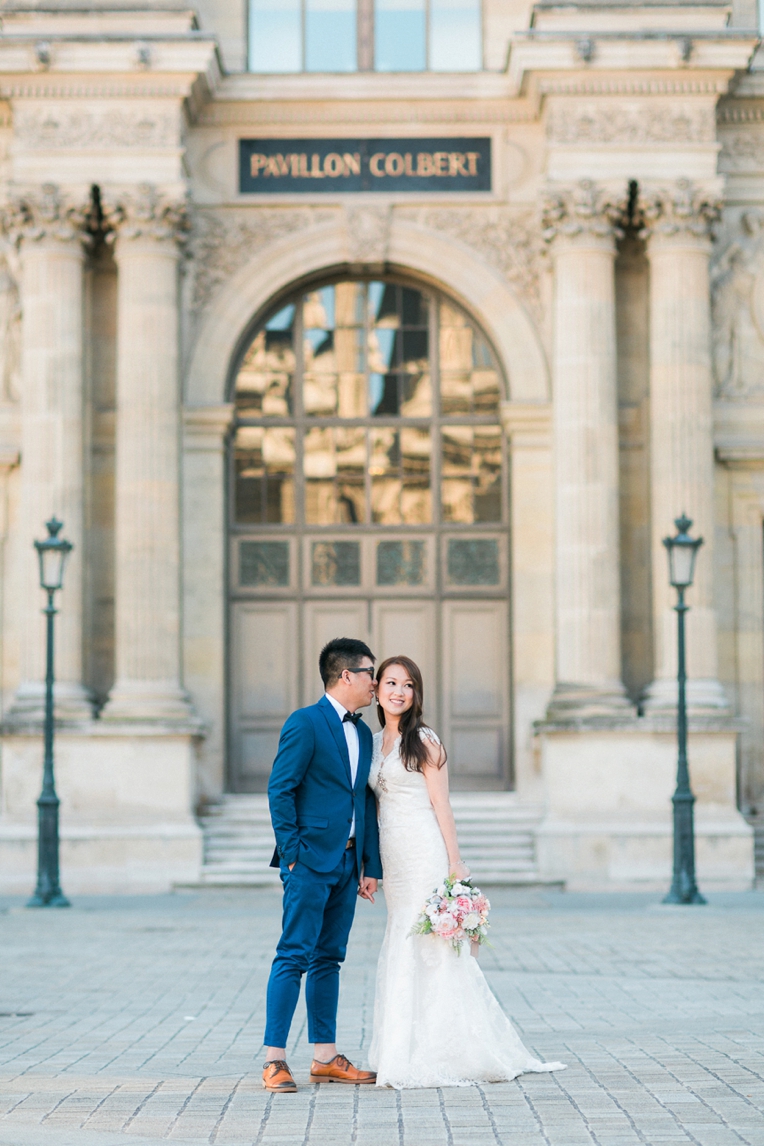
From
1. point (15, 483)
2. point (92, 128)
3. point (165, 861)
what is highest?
point (92, 128)

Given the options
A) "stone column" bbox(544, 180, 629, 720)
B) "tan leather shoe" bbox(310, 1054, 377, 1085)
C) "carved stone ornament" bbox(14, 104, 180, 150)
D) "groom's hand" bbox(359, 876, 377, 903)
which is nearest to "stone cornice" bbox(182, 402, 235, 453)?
"carved stone ornament" bbox(14, 104, 180, 150)

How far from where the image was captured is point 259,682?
77.2ft

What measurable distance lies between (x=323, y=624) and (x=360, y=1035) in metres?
13.7

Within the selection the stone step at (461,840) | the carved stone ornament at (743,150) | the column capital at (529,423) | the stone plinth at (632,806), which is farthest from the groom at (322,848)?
the carved stone ornament at (743,150)

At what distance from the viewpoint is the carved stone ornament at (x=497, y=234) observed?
23.1 metres

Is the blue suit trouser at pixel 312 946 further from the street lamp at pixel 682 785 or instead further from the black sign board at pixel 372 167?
the black sign board at pixel 372 167

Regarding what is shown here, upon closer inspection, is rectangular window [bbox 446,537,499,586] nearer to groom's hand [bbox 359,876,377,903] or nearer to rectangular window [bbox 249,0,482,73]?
rectangular window [bbox 249,0,482,73]

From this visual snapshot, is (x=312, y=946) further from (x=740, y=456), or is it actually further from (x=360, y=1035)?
(x=740, y=456)

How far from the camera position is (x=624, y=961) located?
13.5 m

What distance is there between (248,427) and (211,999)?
12.9 metres

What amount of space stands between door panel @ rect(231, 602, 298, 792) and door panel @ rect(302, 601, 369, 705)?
0.16m

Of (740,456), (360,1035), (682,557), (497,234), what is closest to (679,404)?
(740,456)

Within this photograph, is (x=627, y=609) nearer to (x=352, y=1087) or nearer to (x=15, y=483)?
(x=15, y=483)

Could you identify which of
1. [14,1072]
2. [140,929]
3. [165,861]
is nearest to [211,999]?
[14,1072]
